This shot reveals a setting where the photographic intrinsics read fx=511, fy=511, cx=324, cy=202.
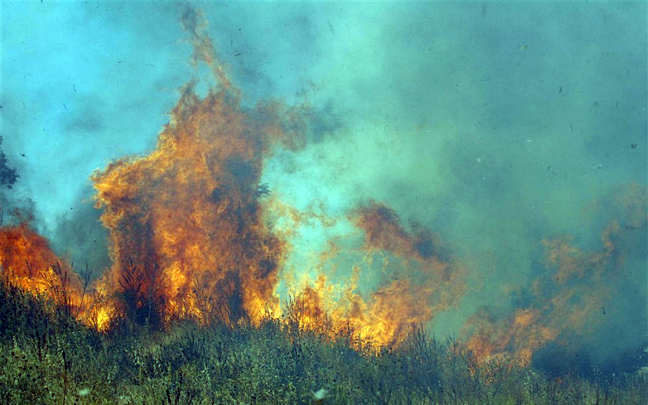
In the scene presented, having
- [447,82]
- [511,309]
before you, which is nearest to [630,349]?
[511,309]

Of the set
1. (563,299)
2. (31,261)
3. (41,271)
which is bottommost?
(563,299)

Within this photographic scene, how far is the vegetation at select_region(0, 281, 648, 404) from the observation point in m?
6.85

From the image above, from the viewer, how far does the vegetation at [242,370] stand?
6.85 metres

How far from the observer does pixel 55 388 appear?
247 inches

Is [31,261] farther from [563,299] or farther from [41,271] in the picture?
[563,299]

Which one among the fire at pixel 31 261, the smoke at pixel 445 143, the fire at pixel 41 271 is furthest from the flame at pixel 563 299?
the fire at pixel 31 261

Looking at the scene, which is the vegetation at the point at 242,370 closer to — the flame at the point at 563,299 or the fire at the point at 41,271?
the flame at the point at 563,299

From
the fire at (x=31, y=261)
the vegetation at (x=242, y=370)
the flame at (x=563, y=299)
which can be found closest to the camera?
the vegetation at (x=242, y=370)

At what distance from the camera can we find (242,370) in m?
8.45

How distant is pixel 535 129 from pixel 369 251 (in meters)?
5.83

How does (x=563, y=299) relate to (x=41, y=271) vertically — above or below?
below

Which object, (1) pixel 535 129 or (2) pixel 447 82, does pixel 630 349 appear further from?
(2) pixel 447 82

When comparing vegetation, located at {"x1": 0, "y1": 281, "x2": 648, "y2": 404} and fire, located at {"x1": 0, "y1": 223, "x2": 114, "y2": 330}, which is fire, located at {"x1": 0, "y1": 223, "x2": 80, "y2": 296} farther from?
vegetation, located at {"x1": 0, "y1": 281, "x2": 648, "y2": 404}

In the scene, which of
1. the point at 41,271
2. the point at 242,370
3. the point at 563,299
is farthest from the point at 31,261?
the point at 563,299
